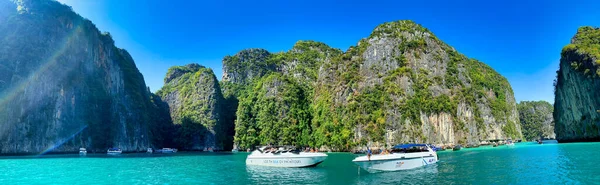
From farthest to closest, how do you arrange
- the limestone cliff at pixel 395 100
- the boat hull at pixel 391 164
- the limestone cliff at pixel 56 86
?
the limestone cliff at pixel 56 86
the limestone cliff at pixel 395 100
the boat hull at pixel 391 164

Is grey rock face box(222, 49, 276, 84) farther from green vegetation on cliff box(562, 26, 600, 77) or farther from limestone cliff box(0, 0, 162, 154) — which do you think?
green vegetation on cliff box(562, 26, 600, 77)

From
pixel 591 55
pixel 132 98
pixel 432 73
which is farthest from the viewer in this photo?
pixel 132 98

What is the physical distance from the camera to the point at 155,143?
516 feet

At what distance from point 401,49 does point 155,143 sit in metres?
109

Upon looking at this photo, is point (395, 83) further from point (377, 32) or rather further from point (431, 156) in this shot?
point (431, 156)

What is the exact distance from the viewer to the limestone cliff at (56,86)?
104 m

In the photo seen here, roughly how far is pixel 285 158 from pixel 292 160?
1.12m

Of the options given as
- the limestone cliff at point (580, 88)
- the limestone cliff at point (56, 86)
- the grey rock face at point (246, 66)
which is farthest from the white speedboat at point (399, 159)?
the grey rock face at point (246, 66)

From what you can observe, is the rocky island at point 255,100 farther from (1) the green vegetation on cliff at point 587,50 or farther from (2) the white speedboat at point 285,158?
(2) the white speedboat at point 285,158

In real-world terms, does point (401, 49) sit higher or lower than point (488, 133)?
higher

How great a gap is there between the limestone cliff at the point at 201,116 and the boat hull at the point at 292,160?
102m

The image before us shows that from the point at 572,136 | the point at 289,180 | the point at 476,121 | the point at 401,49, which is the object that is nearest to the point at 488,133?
the point at 476,121

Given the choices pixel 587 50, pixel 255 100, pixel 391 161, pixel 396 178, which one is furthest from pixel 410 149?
pixel 255 100

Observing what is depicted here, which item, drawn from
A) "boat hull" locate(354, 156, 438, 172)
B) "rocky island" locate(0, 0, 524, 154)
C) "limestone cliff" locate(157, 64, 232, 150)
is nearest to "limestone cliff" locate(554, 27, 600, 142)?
"rocky island" locate(0, 0, 524, 154)
